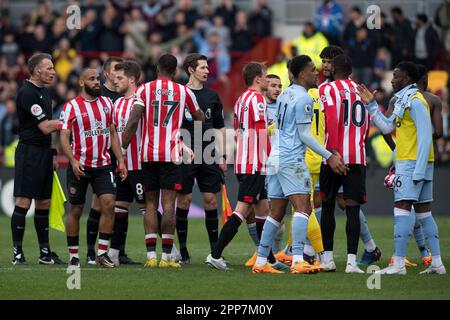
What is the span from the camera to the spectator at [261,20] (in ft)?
81.7

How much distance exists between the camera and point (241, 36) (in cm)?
2480

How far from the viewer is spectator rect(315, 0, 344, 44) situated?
23.4 metres

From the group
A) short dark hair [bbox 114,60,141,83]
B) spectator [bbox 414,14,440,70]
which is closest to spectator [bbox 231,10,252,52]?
spectator [bbox 414,14,440,70]

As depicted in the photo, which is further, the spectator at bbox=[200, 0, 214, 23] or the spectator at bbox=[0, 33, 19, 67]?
the spectator at bbox=[0, 33, 19, 67]

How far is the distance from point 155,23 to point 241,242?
1118 cm

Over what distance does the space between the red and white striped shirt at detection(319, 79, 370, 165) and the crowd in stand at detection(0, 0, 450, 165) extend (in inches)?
423

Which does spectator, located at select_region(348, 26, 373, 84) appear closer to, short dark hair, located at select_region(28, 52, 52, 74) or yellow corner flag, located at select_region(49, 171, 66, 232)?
yellow corner flag, located at select_region(49, 171, 66, 232)

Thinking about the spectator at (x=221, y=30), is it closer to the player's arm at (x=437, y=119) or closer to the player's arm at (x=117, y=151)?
the player's arm at (x=117, y=151)

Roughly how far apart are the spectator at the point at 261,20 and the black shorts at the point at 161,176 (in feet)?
43.9

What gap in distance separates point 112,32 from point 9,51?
2.84 metres

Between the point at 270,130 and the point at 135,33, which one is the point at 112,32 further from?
the point at 270,130

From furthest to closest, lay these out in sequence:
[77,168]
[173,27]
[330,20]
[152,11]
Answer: [152,11] → [173,27] → [330,20] → [77,168]

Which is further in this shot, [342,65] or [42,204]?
[42,204]

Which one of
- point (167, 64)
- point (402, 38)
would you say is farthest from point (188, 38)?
point (167, 64)
